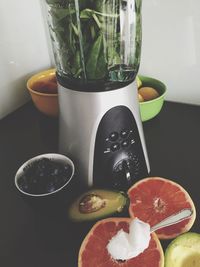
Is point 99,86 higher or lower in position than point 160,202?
higher

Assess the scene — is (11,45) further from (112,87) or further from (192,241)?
(192,241)

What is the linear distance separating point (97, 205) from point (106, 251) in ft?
0.26

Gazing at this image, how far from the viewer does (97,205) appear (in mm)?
510

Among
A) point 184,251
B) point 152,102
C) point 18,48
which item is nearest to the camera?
point 184,251

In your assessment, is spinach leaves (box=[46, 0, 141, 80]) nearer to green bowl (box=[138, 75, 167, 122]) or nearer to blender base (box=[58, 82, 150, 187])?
blender base (box=[58, 82, 150, 187])

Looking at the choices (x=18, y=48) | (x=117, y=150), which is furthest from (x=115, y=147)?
(x=18, y=48)

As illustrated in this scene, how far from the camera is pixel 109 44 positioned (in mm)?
497

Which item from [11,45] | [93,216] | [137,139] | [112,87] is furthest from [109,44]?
[11,45]

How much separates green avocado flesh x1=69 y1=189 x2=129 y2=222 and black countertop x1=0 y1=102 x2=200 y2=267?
29 millimetres

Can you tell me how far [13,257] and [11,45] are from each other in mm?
518

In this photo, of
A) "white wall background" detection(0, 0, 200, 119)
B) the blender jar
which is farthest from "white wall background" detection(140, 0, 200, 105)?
the blender jar

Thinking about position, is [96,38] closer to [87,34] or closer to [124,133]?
[87,34]

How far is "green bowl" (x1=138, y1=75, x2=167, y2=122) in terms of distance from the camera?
0.71 metres

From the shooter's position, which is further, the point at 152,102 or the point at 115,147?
the point at 152,102
